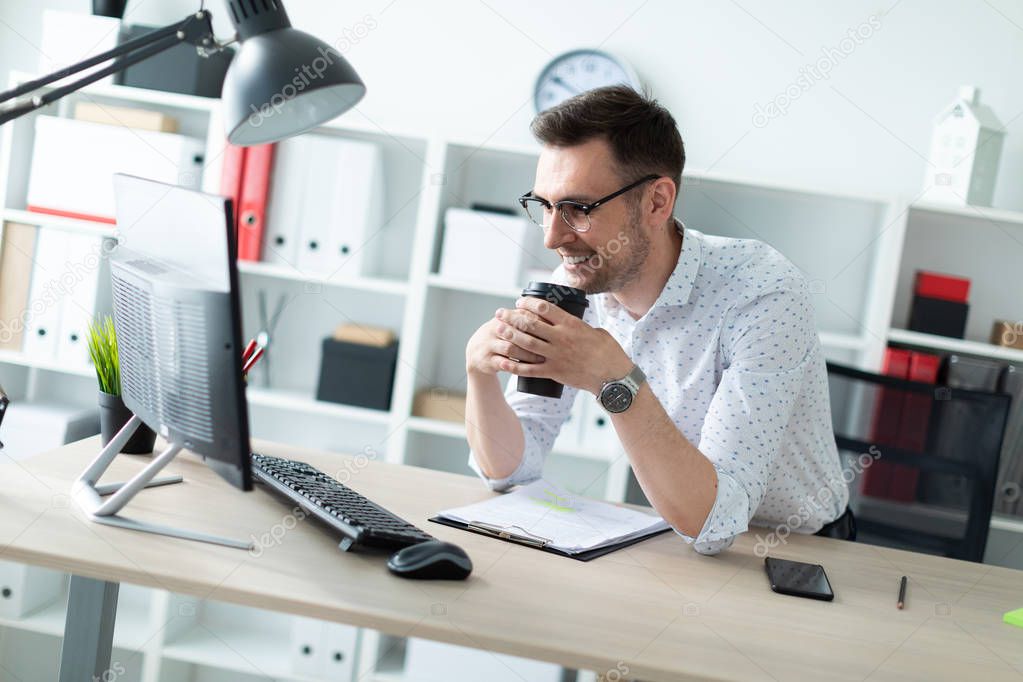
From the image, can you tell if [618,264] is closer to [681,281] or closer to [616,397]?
[681,281]

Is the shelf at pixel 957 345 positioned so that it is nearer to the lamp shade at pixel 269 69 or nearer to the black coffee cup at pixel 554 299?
the black coffee cup at pixel 554 299

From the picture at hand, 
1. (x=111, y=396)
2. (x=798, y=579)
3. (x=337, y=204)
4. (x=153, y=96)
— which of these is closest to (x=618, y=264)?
(x=798, y=579)

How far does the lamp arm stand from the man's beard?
741 mm

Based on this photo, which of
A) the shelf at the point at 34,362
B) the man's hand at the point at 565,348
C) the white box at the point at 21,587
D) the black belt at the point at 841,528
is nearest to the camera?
the man's hand at the point at 565,348

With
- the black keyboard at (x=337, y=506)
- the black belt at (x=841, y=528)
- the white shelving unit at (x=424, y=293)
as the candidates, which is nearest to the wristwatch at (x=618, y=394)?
the black keyboard at (x=337, y=506)

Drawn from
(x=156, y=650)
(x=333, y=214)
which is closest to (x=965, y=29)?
(x=333, y=214)

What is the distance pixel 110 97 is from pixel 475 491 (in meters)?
2.18

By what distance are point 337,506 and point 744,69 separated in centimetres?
213

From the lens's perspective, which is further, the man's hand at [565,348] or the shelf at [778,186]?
the shelf at [778,186]

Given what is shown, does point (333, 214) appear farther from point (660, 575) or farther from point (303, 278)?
point (660, 575)

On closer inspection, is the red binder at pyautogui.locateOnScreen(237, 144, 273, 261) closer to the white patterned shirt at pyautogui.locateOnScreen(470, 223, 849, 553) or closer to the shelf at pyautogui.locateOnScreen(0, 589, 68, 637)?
the shelf at pyautogui.locateOnScreen(0, 589, 68, 637)

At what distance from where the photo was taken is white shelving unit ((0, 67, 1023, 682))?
2617 millimetres

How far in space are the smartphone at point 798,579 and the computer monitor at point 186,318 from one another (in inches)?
27.6

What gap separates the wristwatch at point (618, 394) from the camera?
1.36 meters
